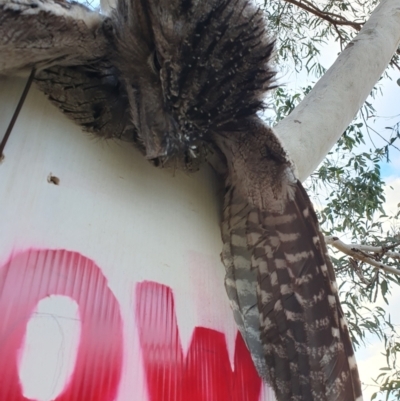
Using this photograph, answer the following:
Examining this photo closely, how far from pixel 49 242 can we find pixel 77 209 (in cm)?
9

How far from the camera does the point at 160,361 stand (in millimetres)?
785

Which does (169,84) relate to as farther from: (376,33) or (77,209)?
(376,33)

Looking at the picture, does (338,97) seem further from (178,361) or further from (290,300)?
(178,361)

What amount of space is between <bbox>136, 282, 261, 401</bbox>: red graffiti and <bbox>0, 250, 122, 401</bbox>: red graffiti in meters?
0.07

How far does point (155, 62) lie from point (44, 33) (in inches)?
8.8

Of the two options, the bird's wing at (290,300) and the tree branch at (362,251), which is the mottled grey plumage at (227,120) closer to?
the bird's wing at (290,300)

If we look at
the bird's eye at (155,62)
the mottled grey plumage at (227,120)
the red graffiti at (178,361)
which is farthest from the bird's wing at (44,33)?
the red graffiti at (178,361)

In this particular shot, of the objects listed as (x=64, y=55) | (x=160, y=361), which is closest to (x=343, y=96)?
(x=64, y=55)

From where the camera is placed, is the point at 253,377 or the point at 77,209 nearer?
the point at 77,209

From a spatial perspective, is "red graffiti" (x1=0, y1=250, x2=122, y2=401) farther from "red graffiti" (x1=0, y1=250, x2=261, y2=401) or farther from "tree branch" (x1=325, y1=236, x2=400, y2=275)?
"tree branch" (x1=325, y1=236, x2=400, y2=275)

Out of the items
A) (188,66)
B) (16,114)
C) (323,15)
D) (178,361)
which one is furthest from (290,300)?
(323,15)

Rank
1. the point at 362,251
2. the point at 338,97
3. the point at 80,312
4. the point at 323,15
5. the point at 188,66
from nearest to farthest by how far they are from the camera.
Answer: the point at 80,312 < the point at 188,66 < the point at 338,97 < the point at 362,251 < the point at 323,15

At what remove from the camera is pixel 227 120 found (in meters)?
0.92

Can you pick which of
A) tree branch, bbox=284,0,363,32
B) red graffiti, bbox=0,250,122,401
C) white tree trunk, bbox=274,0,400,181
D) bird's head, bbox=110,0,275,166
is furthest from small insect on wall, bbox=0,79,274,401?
tree branch, bbox=284,0,363,32
